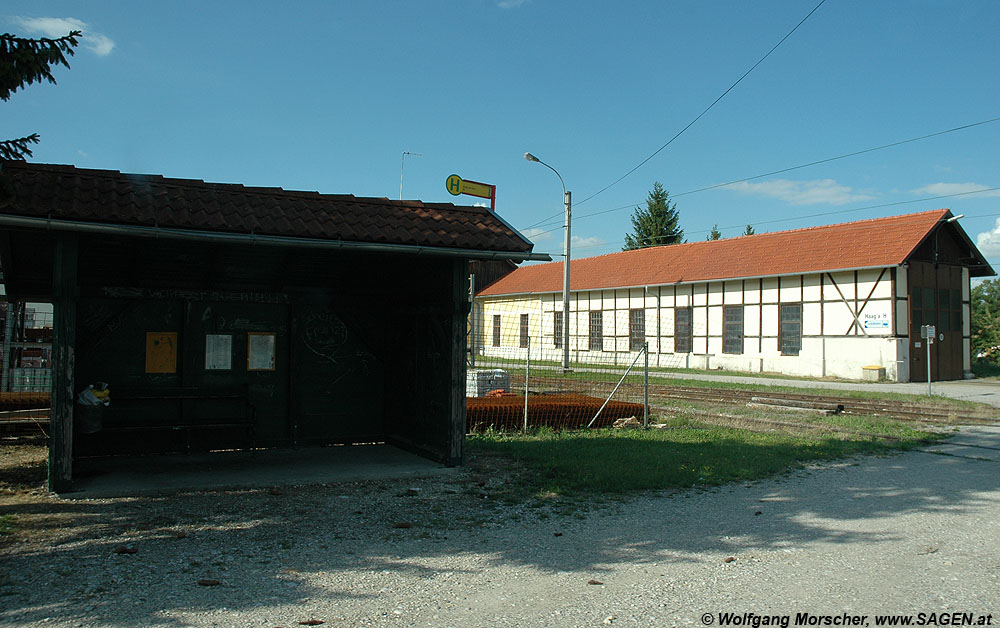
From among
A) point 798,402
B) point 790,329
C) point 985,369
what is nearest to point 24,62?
point 798,402

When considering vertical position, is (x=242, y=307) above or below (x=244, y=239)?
below

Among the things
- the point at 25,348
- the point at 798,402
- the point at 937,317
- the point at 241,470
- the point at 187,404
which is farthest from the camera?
the point at 937,317

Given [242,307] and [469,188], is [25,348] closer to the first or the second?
[242,307]

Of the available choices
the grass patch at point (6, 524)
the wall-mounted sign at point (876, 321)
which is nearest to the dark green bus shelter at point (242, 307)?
the grass patch at point (6, 524)

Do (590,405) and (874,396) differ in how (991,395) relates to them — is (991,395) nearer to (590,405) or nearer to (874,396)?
(874,396)

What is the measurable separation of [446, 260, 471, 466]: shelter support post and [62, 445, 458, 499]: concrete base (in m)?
0.32

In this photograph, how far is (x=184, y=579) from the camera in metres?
5.15

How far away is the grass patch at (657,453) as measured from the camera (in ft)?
28.5

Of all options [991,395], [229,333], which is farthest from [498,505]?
[991,395]

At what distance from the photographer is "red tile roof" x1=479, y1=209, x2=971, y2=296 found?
97.7 ft

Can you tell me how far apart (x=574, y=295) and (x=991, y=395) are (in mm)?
25025

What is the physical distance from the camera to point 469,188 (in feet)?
68.0

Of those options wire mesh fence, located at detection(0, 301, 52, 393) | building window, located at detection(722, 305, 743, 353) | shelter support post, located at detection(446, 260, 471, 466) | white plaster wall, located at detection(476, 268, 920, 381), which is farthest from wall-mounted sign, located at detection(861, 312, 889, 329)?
wire mesh fence, located at detection(0, 301, 52, 393)

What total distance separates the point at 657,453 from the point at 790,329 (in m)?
24.5
